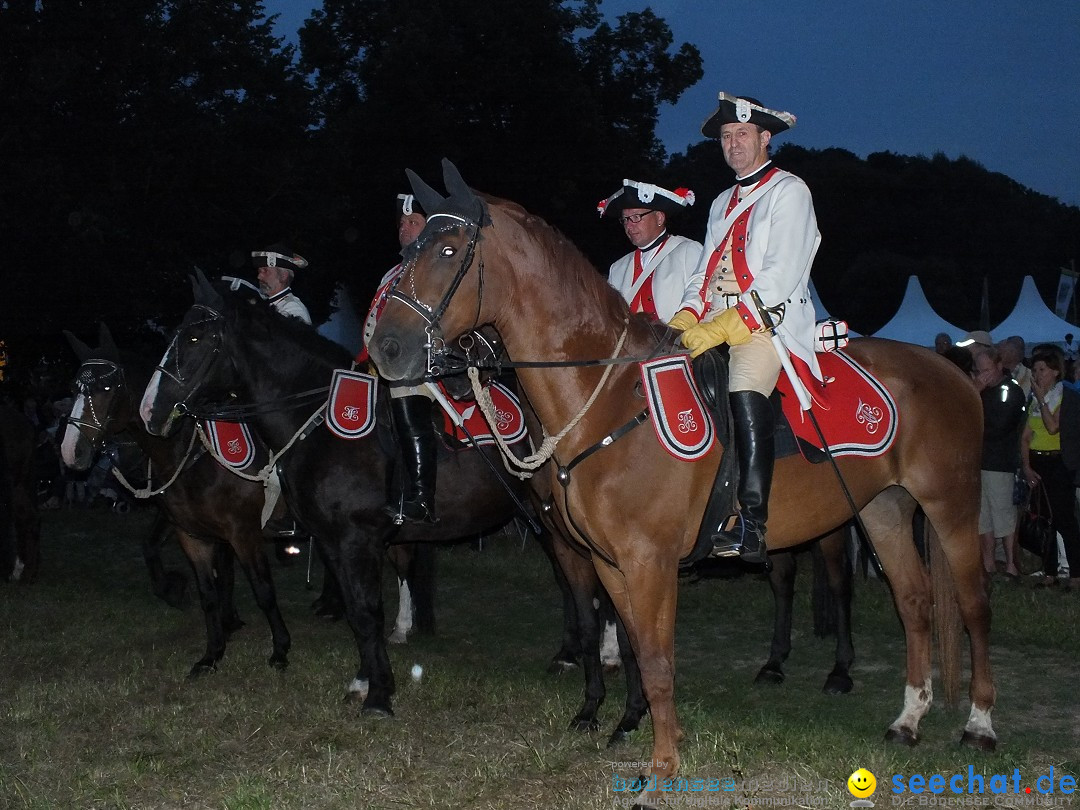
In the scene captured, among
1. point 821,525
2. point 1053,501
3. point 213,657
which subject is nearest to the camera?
point 821,525

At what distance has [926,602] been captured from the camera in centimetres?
646

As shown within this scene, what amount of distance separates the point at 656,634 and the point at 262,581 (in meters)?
4.25

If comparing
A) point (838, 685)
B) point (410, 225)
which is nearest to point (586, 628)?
point (838, 685)

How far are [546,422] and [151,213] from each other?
1846 centimetres

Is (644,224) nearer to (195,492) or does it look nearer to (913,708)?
(913,708)

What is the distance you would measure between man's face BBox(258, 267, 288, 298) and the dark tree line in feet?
40.4

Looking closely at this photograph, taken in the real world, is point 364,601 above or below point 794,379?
below

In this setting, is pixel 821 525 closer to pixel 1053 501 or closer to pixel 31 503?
pixel 1053 501

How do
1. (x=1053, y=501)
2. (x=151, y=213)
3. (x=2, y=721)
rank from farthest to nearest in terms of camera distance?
1. (x=151, y=213)
2. (x=1053, y=501)
3. (x=2, y=721)

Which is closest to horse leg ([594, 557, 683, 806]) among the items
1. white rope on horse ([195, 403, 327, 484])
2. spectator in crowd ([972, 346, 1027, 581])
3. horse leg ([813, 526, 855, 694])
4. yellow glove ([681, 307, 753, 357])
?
yellow glove ([681, 307, 753, 357])

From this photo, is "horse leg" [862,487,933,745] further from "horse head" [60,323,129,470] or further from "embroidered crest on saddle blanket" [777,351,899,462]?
"horse head" [60,323,129,470]

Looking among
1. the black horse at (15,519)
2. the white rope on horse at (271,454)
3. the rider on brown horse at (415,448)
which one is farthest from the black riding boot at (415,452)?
the black horse at (15,519)

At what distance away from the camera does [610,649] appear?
8188 mm

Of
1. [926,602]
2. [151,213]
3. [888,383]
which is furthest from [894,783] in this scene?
[151,213]
